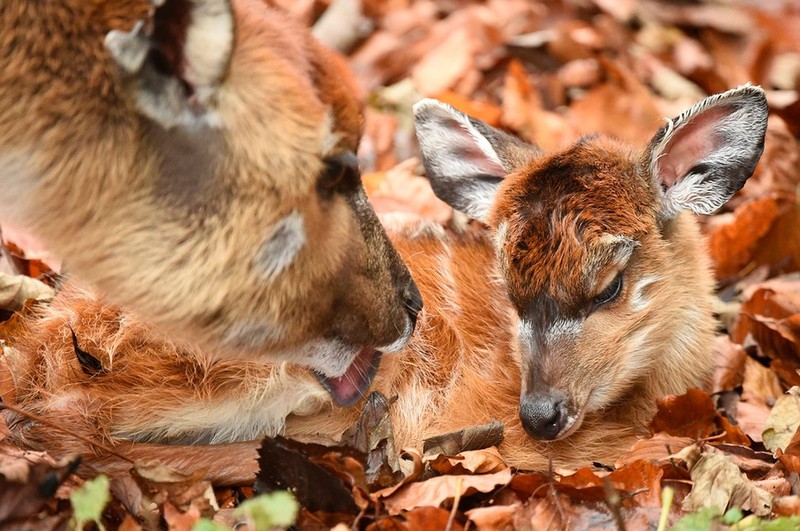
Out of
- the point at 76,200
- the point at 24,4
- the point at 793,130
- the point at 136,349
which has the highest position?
the point at 24,4

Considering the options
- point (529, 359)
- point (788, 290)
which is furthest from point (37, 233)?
point (788, 290)

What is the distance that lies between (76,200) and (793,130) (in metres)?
5.26

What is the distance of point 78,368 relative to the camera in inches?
152

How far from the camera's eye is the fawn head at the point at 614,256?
390 centimetres

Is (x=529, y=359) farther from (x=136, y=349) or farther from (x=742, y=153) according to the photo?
(x=136, y=349)

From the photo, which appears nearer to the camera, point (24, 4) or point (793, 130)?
point (24, 4)

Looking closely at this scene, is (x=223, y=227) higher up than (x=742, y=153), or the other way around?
(x=223, y=227)

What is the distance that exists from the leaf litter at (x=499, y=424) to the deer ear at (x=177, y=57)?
115cm

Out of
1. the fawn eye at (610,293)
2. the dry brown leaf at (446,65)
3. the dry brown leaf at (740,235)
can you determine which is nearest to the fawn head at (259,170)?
the fawn eye at (610,293)

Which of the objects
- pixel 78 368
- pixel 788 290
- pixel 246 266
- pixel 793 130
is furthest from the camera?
pixel 793 130

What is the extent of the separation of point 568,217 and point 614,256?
0.25 metres

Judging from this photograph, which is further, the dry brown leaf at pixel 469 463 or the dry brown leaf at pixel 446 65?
the dry brown leaf at pixel 446 65

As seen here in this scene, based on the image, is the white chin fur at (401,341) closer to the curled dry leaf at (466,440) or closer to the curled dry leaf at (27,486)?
the curled dry leaf at (466,440)

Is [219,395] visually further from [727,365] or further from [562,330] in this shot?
[727,365]
